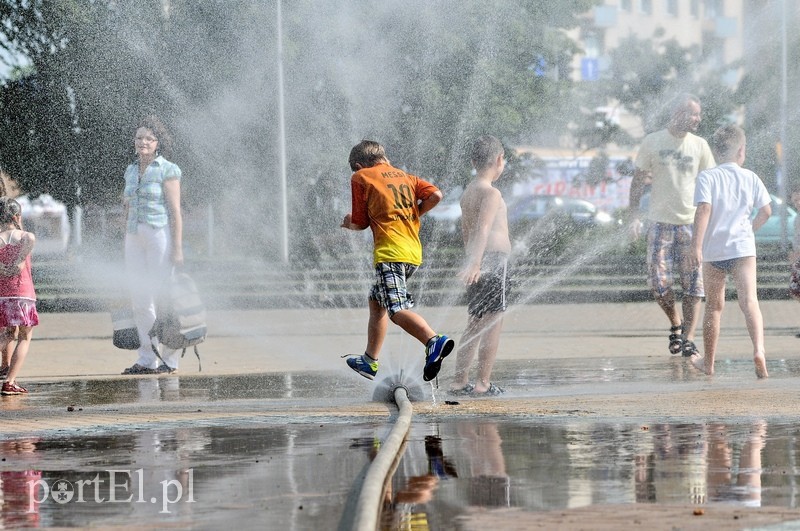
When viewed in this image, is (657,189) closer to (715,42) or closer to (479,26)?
(479,26)

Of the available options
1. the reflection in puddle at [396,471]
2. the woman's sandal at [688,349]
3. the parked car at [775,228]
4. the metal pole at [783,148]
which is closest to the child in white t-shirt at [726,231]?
the woman's sandal at [688,349]

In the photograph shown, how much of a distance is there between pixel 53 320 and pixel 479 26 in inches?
470

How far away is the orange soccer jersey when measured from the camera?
8039mm

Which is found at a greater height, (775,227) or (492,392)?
(775,227)

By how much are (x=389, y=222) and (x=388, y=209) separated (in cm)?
8

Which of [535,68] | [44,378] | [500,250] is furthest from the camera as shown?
[535,68]

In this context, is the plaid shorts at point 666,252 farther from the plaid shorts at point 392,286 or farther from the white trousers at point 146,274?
the plaid shorts at point 392,286

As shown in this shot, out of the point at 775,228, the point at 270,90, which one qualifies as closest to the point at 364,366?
the point at 270,90

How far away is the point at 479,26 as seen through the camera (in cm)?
2995

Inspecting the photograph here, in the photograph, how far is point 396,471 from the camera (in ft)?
18.1

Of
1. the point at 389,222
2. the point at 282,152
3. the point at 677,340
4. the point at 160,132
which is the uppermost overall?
the point at 282,152

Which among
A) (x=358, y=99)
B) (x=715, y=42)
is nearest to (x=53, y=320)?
(x=358, y=99)

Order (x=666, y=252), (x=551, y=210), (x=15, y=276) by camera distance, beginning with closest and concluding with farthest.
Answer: (x=15, y=276)
(x=666, y=252)
(x=551, y=210)

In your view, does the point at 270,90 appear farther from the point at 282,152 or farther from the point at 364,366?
the point at 364,366
